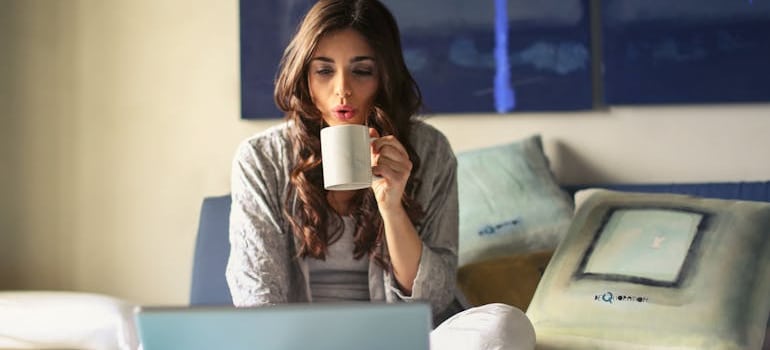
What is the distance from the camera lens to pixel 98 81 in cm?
316

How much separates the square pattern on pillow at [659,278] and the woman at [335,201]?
0.27m

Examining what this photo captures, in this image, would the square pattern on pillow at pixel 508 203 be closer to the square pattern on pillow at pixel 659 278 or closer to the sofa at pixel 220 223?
the sofa at pixel 220 223

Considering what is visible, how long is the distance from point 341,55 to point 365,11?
0.11 meters

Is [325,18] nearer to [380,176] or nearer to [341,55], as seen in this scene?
[341,55]

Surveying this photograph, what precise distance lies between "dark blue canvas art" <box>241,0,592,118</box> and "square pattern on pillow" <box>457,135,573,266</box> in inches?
6.9

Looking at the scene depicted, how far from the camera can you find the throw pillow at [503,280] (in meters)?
2.40

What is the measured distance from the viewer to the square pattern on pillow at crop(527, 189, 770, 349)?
2.06 meters

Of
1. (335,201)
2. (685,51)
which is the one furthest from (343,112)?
(685,51)

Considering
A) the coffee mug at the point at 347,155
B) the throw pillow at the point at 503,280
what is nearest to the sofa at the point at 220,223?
the throw pillow at the point at 503,280

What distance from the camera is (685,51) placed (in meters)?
2.92

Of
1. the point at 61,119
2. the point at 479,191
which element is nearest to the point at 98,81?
the point at 61,119

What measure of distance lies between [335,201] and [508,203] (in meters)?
0.62

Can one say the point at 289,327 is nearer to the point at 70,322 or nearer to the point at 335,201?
the point at 335,201

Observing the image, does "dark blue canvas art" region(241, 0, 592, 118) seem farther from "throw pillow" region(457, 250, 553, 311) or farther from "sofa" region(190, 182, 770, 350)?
"throw pillow" region(457, 250, 553, 311)
